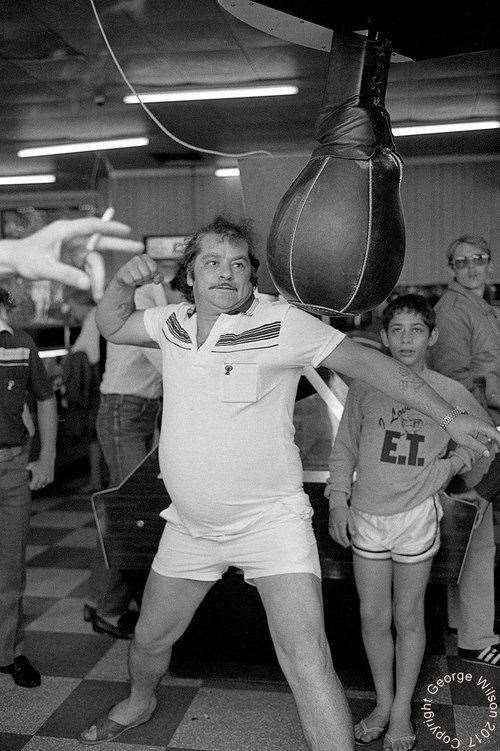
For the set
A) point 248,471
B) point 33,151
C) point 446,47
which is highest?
point 33,151

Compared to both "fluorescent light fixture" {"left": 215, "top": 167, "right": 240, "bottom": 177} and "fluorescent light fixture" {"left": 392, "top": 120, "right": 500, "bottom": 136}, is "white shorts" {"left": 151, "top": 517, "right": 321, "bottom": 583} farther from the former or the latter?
"fluorescent light fixture" {"left": 215, "top": 167, "right": 240, "bottom": 177}

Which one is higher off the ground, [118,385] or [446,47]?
[446,47]

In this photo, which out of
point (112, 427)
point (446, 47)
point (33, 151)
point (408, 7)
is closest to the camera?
point (408, 7)

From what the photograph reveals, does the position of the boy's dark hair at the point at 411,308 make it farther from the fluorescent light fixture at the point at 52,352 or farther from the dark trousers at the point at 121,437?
the fluorescent light fixture at the point at 52,352

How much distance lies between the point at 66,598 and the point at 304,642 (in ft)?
6.87

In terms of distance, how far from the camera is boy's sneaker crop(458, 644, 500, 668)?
112 inches

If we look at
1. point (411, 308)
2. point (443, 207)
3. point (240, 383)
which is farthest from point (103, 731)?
point (443, 207)

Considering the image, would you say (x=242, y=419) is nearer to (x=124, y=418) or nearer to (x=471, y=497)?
(x=471, y=497)

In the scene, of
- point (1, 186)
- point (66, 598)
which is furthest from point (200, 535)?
point (1, 186)

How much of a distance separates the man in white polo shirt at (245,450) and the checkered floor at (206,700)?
41 cm

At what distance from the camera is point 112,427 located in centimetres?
336

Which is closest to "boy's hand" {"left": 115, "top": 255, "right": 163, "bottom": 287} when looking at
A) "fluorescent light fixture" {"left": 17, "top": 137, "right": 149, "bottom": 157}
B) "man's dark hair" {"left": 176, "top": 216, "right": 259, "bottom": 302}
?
"man's dark hair" {"left": 176, "top": 216, "right": 259, "bottom": 302}

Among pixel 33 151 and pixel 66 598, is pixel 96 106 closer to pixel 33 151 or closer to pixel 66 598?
pixel 33 151

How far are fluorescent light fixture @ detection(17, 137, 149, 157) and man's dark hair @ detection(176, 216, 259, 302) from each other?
262 inches
